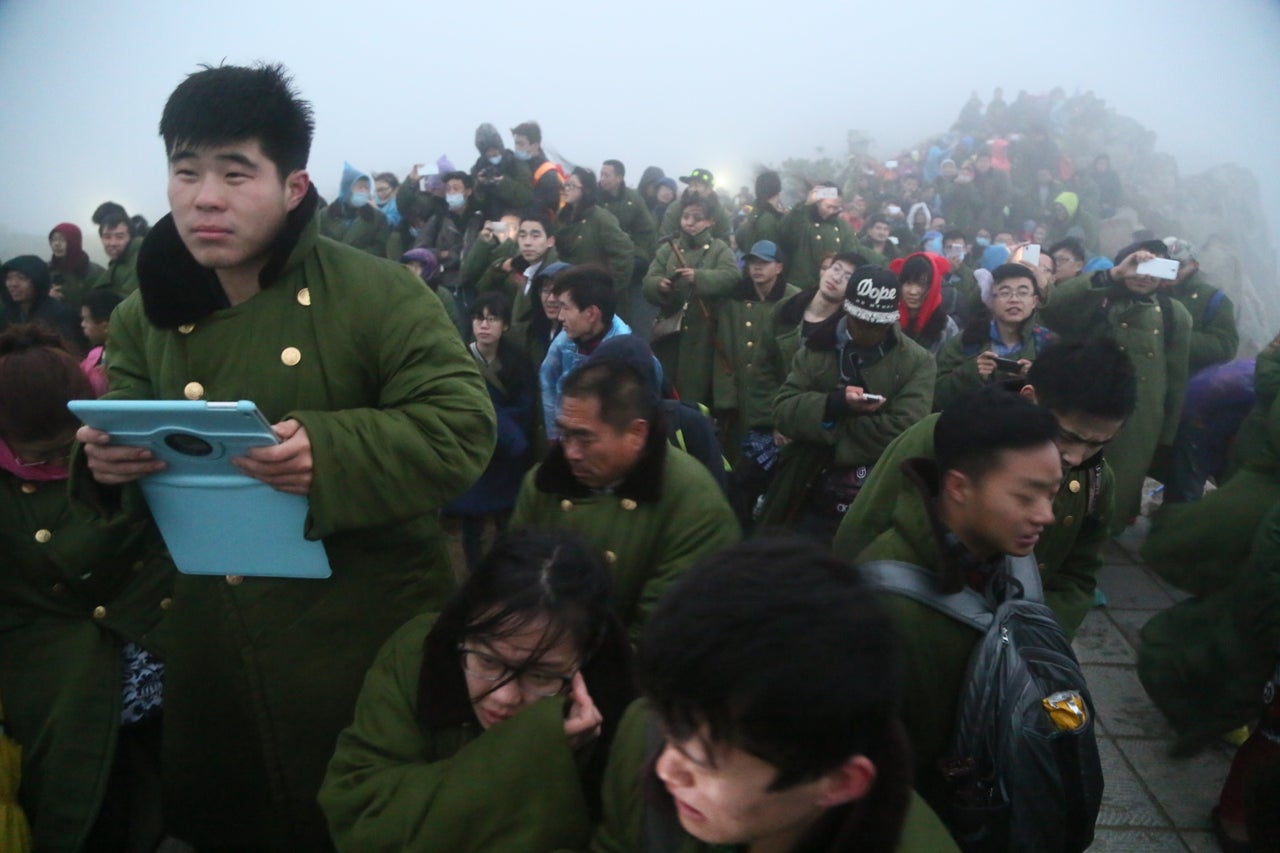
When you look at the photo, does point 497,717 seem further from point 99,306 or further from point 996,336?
point 99,306

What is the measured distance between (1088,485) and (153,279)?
8.47 feet

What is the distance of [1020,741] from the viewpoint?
1.65 metres

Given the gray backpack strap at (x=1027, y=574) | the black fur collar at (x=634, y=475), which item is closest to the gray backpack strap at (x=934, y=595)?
the gray backpack strap at (x=1027, y=574)

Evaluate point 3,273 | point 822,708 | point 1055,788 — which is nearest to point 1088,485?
point 1055,788

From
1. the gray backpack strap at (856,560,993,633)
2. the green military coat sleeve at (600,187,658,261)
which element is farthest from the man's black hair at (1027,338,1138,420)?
the green military coat sleeve at (600,187,658,261)

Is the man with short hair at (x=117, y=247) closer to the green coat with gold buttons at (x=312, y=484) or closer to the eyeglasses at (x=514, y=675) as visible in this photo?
the green coat with gold buttons at (x=312, y=484)

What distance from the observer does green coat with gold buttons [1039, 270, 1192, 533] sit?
5039 millimetres

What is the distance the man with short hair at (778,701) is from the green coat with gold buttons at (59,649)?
1.82 meters

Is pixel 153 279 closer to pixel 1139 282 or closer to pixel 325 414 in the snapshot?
pixel 325 414

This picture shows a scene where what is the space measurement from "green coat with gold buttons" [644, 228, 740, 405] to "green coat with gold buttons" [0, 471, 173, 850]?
4.21 m

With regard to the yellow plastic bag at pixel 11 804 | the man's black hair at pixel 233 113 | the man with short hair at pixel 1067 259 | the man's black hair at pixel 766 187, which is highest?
the man's black hair at pixel 233 113

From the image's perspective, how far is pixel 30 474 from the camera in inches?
88.8

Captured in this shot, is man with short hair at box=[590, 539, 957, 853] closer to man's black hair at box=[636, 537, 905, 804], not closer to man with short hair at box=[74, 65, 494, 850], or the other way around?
man's black hair at box=[636, 537, 905, 804]

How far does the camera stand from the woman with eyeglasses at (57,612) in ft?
7.25
